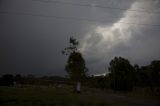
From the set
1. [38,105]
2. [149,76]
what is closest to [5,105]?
[38,105]

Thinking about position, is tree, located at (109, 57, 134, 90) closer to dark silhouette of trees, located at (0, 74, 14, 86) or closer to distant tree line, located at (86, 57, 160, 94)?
distant tree line, located at (86, 57, 160, 94)

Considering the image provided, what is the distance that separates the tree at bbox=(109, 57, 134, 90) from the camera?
5891 cm

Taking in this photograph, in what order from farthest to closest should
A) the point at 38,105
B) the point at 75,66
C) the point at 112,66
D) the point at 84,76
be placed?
the point at 112,66, the point at 84,76, the point at 75,66, the point at 38,105

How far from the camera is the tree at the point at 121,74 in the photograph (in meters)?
58.9

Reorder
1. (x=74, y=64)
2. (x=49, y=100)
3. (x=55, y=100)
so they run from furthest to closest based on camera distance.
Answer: (x=74, y=64) < (x=55, y=100) < (x=49, y=100)

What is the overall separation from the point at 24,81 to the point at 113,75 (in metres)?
28.2

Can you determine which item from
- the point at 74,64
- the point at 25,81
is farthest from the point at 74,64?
the point at 25,81

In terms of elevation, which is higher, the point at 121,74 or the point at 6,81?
the point at 121,74

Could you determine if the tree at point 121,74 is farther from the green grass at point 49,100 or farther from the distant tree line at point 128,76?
the green grass at point 49,100

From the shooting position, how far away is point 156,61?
2509 inches

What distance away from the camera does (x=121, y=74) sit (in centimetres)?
6100

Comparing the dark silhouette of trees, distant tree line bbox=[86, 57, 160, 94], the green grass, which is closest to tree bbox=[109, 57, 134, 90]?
distant tree line bbox=[86, 57, 160, 94]

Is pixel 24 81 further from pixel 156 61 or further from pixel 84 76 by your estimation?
pixel 156 61

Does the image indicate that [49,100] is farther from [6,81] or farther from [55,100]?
[6,81]
